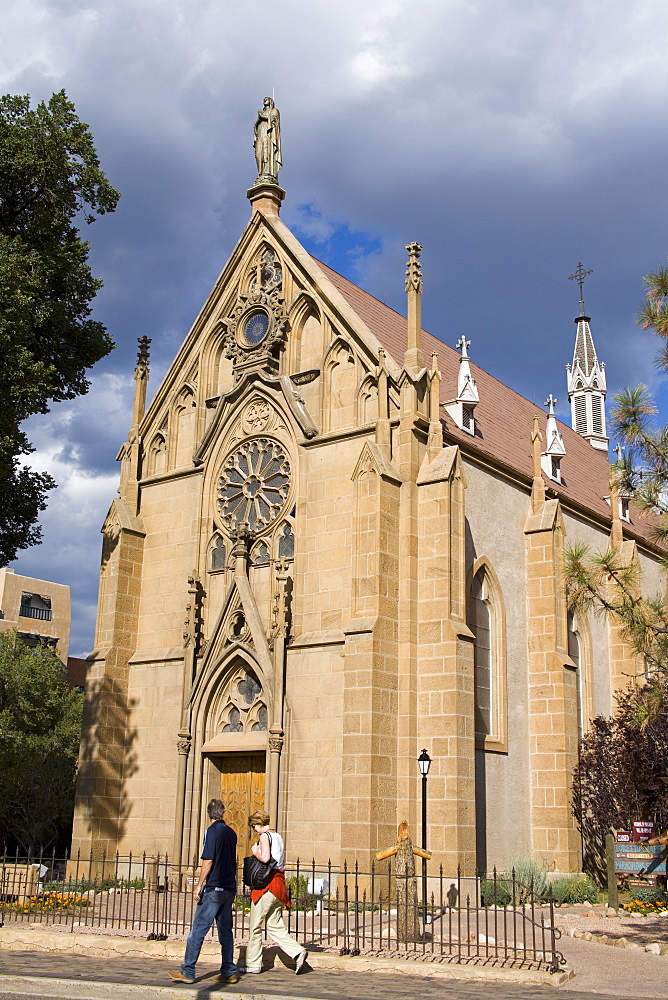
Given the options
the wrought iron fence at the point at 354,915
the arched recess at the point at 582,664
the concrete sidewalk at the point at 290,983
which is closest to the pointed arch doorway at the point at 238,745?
the wrought iron fence at the point at 354,915

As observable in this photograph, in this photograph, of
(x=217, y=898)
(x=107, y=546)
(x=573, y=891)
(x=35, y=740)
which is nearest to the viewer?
(x=217, y=898)

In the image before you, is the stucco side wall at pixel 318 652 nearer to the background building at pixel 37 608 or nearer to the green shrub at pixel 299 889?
the green shrub at pixel 299 889

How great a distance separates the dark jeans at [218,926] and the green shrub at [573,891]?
11912mm

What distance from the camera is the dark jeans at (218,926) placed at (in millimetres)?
11492

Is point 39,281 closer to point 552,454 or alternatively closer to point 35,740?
point 552,454

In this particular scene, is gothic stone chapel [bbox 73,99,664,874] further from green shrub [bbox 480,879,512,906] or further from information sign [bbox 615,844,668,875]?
information sign [bbox 615,844,668,875]

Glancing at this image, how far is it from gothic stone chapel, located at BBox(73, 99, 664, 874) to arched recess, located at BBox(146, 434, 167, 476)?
0.06 m

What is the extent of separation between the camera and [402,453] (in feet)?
73.7

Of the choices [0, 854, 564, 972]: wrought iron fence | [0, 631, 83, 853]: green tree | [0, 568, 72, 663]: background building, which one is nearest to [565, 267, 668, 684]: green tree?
[0, 854, 564, 972]: wrought iron fence

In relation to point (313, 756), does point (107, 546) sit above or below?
above

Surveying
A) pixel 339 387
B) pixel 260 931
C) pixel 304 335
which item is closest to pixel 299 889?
pixel 260 931

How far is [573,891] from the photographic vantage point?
2255 cm

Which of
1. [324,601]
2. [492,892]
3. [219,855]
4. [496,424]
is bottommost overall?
[492,892]

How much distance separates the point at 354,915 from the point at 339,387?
11.9 metres
